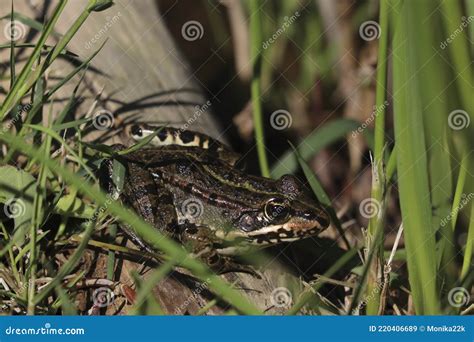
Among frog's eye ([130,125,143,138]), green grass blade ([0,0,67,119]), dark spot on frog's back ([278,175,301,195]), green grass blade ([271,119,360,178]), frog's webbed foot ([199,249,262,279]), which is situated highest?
green grass blade ([0,0,67,119])

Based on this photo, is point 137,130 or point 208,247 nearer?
point 208,247

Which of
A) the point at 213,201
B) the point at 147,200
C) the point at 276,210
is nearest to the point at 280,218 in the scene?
the point at 276,210

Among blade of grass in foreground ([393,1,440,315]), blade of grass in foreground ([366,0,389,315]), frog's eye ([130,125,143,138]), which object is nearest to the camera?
blade of grass in foreground ([393,1,440,315])

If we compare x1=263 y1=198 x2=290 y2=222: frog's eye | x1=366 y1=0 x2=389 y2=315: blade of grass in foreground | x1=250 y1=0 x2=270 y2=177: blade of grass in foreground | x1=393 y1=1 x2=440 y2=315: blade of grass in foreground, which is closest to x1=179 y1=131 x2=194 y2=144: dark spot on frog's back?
x1=250 y1=0 x2=270 y2=177: blade of grass in foreground

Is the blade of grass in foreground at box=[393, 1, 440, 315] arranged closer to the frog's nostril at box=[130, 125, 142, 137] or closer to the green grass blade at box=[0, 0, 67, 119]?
the green grass blade at box=[0, 0, 67, 119]

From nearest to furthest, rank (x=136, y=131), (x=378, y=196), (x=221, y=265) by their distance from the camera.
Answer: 1. (x=378, y=196)
2. (x=221, y=265)
3. (x=136, y=131)

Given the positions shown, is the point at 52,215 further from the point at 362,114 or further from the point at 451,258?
the point at 362,114

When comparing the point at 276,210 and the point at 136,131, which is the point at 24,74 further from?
the point at 276,210

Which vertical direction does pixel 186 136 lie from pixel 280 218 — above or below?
above
